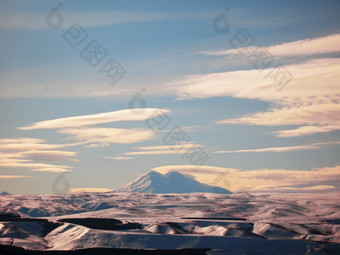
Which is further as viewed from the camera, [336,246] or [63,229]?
[63,229]

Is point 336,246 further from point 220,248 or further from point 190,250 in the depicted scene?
point 190,250

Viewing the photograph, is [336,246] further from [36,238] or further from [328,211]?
[328,211]

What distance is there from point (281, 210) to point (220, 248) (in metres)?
97.6

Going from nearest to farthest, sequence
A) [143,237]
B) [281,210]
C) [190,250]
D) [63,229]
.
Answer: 1. [190,250]
2. [143,237]
3. [63,229]
4. [281,210]

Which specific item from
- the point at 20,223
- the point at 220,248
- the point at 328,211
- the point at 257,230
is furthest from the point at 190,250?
the point at 328,211

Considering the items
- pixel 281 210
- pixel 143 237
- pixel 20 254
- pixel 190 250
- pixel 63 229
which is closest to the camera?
pixel 20 254

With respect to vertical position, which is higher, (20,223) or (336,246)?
(20,223)

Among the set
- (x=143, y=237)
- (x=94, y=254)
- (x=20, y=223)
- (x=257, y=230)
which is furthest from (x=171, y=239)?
(x=20, y=223)

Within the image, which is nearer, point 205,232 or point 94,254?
point 94,254

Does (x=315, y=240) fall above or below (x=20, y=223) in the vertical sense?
below

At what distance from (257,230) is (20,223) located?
72178 mm

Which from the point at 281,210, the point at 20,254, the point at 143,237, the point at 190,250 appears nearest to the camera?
the point at 20,254

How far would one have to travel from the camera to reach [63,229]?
401 feet

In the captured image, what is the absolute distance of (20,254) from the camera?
9419cm
